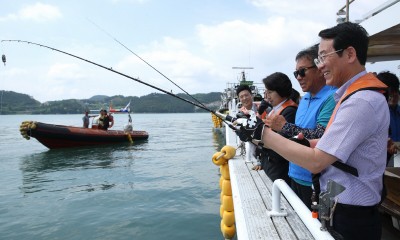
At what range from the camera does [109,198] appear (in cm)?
983

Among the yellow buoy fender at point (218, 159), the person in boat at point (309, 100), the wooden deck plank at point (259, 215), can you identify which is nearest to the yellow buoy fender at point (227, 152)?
the yellow buoy fender at point (218, 159)

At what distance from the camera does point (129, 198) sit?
974cm

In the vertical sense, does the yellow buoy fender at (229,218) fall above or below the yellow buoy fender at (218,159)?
below

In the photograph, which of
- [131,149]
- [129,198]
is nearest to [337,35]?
[129,198]

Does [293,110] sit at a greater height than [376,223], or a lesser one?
greater

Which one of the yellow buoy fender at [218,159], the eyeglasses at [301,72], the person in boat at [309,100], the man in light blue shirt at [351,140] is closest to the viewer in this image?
the man in light blue shirt at [351,140]

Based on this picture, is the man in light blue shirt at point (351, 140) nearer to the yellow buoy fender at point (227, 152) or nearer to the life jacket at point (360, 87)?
the life jacket at point (360, 87)

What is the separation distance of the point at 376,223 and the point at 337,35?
3.50 ft

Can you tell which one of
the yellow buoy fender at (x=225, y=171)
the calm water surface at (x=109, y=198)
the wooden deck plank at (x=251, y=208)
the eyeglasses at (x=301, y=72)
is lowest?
the calm water surface at (x=109, y=198)

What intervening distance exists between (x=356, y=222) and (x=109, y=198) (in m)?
9.03

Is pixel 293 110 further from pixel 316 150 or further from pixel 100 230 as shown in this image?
pixel 100 230

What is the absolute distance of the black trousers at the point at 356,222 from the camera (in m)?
1.75

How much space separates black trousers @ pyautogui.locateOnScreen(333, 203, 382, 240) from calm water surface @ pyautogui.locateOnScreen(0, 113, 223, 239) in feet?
17.4

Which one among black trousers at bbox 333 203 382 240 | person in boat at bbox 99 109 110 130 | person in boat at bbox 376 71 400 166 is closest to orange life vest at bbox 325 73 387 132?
black trousers at bbox 333 203 382 240
